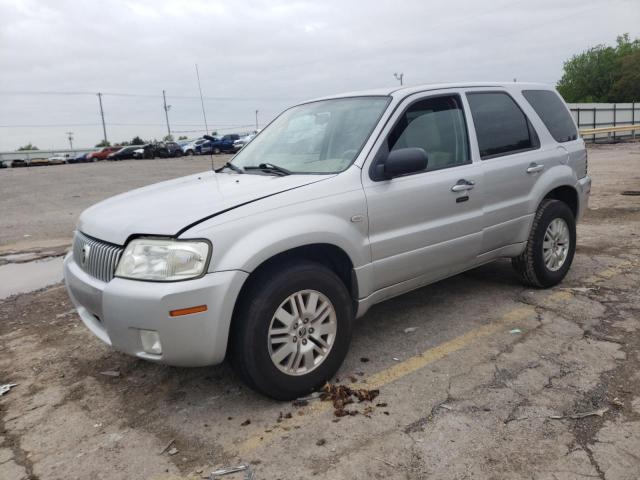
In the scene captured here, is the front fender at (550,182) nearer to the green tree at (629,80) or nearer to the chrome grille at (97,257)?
the chrome grille at (97,257)

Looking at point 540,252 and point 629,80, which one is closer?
point 540,252

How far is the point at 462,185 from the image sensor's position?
4000 mm

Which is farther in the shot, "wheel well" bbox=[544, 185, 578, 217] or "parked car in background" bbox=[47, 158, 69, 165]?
"parked car in background" bbox=[47, 158, 69, 165]

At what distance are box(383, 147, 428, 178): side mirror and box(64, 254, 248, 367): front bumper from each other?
1.23 metres

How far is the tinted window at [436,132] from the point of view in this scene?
3830 millimetres

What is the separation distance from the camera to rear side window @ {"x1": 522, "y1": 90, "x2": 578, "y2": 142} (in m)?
4.89

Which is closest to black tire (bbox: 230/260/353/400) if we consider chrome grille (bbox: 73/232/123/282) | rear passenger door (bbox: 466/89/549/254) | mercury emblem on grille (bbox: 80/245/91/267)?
chrome grille (bbox: 73/232/123/282)

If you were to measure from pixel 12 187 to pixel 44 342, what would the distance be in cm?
1628

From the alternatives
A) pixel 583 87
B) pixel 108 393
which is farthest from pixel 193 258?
pixel 583 87

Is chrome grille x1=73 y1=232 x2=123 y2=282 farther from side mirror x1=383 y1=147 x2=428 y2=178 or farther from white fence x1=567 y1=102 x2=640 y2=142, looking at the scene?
white fence x1=567 y1=102 x2=640 y2=142

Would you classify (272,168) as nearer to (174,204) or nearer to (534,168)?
(174,204)

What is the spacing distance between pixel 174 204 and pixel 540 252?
10.6ft

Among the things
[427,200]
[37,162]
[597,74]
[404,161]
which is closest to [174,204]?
[404,161]

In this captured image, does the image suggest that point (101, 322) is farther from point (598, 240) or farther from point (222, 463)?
point (598, 240)
